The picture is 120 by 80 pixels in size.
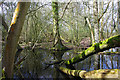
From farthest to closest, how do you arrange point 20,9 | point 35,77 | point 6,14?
point 6,14 → point 35,77 → point 20,9

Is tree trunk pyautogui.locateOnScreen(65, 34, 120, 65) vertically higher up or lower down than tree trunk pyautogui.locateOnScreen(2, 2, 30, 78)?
lower down

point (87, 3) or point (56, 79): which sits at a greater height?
point (87, 3)

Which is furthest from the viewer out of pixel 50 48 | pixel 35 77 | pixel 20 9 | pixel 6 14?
pixel 50 48

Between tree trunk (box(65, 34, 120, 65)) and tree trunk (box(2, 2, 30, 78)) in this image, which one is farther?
tree trunk (box(65, 34, 120, 65))

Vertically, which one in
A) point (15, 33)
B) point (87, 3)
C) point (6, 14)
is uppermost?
point (87, 3)

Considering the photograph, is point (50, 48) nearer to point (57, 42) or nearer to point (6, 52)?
point (57, 42)

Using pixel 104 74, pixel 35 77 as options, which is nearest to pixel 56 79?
pixel 35 77

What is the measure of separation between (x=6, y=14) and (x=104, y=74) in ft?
15.8

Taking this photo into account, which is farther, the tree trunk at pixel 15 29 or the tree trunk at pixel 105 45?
the tree trunk at pixel 105 45

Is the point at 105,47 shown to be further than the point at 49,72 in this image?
No

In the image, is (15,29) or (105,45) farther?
(105,45)

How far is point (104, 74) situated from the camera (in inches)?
111

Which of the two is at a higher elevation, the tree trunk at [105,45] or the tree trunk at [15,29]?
the tree trunk at [15,29]

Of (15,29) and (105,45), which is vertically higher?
(15,29)
